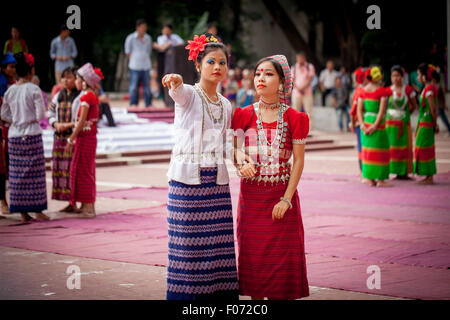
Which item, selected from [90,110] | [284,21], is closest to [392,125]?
[90,110]

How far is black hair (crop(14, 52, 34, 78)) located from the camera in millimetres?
8671

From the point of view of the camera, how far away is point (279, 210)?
4.90 metres

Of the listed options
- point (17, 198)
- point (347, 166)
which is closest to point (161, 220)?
point (17, 198)

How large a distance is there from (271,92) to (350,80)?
2098 cm

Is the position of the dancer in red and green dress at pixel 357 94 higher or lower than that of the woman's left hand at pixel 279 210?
higher

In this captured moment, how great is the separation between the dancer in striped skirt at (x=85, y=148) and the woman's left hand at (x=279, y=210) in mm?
4589

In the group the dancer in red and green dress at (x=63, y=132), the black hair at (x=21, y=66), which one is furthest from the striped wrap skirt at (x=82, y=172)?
the black hair at (x=21, y=66)

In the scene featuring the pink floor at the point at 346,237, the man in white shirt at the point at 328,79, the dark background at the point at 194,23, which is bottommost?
the pink floor at the point at 346,237

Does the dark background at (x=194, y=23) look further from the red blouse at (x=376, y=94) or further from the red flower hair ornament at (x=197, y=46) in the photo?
the red flower hair ornament at (x=197, y=46)

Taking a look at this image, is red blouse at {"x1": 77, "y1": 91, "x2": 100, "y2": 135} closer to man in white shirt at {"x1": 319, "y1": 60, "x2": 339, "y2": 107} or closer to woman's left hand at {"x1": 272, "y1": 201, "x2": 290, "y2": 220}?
woman's left hand at {"x1": 272, "y1": 201, "x2": 290, "y2": 220}

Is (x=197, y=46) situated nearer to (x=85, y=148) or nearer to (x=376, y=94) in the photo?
(x=85, y=148)

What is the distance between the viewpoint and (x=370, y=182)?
11.7 m

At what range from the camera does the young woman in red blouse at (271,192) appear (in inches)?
195

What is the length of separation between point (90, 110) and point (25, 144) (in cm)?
86
